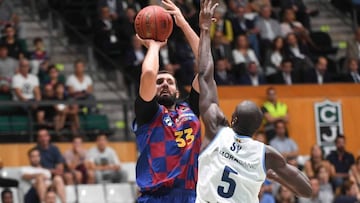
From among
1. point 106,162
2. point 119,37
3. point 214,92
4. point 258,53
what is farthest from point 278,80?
point 214,92

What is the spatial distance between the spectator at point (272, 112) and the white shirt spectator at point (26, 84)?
4213 mm

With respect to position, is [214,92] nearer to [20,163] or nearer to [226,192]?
[226,192]

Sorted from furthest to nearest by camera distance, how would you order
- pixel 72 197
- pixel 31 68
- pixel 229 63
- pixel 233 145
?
1. pixel 229 63
2. pixel 31 68
3. pixel 72 197
4. pixel 233 145

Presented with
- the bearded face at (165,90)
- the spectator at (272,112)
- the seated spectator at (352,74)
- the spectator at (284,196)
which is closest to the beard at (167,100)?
the bearded face at (165,90)

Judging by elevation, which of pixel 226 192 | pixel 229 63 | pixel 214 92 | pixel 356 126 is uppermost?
pixel 214 92

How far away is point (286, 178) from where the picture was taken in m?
8.33

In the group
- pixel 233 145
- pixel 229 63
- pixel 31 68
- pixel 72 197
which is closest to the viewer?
pixel 233 145

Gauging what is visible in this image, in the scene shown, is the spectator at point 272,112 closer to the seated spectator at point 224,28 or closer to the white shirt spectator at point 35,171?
the seated spectator at point 224,28

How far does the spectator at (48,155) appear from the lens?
16.9 metres

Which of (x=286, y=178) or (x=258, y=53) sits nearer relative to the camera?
(x=286, y=178)

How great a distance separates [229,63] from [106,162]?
13.1 feet

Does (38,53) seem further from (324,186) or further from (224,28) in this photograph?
(324,186)

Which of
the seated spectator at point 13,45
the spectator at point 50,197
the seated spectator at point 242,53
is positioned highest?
the seated spectator at point 13,45

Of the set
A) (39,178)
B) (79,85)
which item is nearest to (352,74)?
(79,85)
